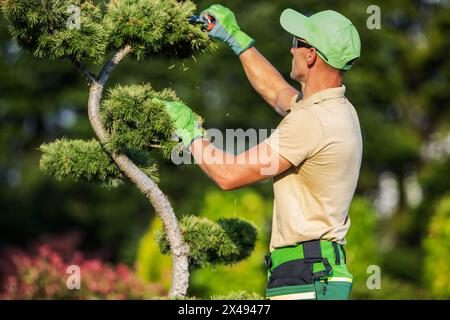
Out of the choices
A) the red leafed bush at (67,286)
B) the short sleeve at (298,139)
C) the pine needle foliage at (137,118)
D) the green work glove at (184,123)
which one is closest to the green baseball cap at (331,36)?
the short sleeve at (298,139)

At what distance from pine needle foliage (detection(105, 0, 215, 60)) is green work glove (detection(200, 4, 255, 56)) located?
33 cm

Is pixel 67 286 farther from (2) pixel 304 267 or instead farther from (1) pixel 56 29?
(2) pixel 304 267

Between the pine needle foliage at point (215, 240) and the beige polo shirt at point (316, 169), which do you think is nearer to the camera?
the beige polo shirt at point (316, 169)

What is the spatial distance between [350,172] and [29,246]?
12691 millimetres

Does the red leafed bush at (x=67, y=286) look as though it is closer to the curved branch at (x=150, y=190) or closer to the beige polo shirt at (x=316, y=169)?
the curved branch at (x=150, y=190)

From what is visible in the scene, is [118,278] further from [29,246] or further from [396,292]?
[29,246]

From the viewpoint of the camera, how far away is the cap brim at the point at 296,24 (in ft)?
12.3

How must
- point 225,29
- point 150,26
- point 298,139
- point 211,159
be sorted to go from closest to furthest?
point 298,139, point 211,159, point 150,26, point 225,29

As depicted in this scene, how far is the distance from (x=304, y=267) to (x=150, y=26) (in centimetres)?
146

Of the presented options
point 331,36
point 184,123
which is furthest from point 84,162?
point 331,36

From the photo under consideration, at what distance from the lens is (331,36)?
369cm

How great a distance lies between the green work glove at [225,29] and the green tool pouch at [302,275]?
4.78 feet

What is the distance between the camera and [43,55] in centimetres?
387
